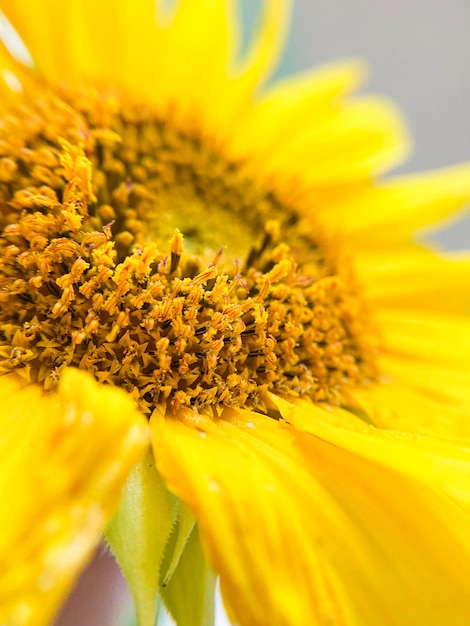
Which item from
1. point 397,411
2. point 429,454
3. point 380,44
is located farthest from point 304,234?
point 380,44

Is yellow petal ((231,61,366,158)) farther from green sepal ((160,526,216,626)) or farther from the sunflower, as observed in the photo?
green sepal ((160,526,216,626))

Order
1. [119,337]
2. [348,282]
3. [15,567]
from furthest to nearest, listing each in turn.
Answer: [348,282] < [119,337] < [15,567]

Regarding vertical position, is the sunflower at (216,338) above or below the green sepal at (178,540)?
above

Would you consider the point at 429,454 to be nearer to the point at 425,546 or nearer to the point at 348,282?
the point at 425,546

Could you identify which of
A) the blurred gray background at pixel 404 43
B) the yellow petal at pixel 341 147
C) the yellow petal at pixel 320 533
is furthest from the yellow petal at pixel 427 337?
the blurred gray background at pixel 404 43

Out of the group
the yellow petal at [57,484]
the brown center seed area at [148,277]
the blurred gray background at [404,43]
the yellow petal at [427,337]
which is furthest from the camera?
the blurred gray background at [404,43]

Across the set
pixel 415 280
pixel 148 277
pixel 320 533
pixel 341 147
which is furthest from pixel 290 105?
pixel 320 533

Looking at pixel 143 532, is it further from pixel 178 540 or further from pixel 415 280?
pixel 415 280

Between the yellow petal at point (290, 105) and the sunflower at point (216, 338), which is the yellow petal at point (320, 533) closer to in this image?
the sunflower at point (216, 338)
